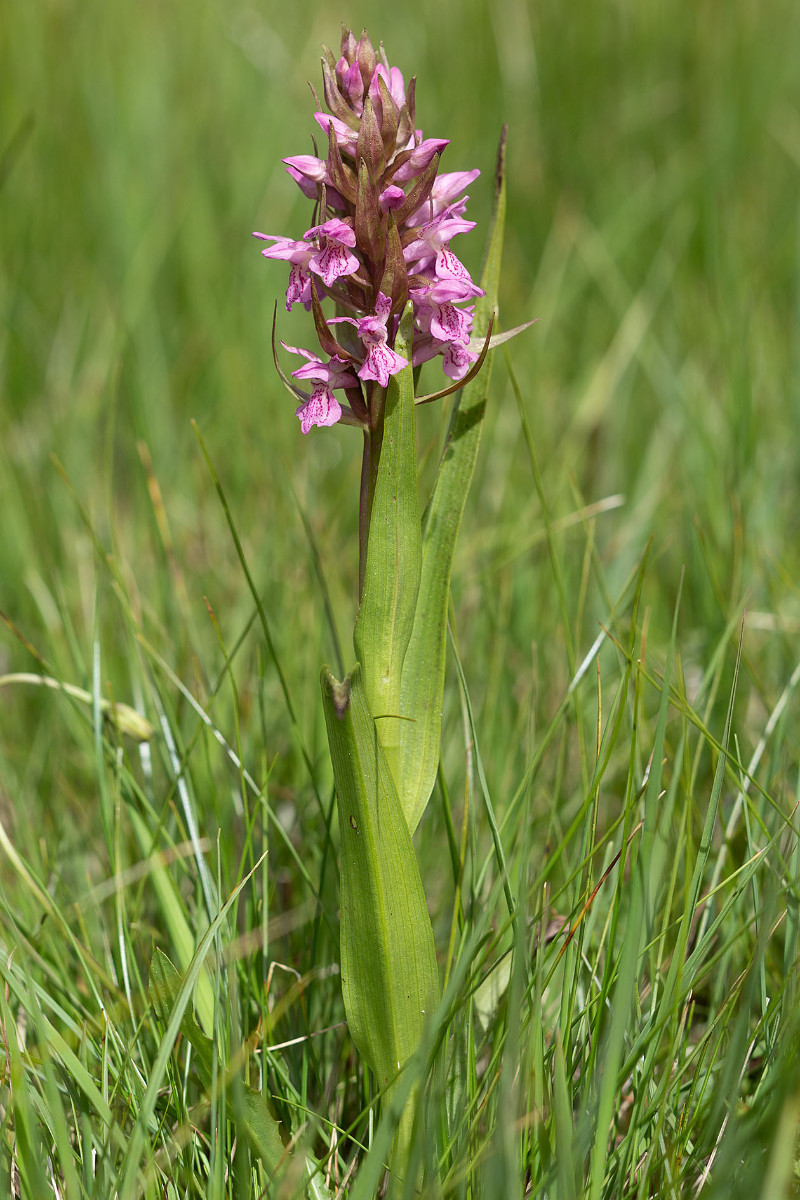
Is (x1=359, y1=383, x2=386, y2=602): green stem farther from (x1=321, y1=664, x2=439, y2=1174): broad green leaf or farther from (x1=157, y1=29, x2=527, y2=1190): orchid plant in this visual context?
(x1=321, y1=664, x2=439, y2=1174): broad green leaf

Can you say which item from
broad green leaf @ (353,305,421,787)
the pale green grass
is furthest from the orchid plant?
the pale green grass

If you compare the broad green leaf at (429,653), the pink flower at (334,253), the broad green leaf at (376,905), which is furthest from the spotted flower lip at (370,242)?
the broad green leaf at (376,905)

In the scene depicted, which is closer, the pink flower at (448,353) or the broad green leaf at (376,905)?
the broad green leaf at (376,905)

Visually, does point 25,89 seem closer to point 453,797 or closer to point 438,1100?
point 453,797

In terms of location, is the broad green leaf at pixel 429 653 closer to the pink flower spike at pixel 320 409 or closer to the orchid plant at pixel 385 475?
the orchid plant at pixel 385 475

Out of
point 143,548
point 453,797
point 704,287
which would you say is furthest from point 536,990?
point 704,287

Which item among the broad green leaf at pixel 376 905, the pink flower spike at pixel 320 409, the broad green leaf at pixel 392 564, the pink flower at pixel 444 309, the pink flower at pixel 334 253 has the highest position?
the pink flower at pixel 334 253
